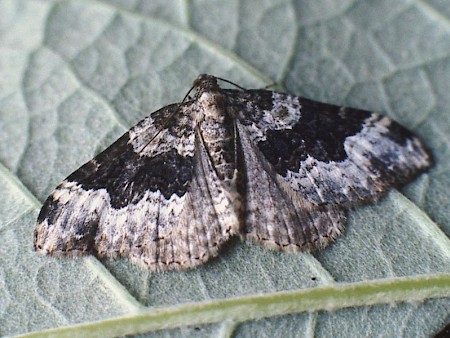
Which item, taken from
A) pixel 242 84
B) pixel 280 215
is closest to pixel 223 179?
pixel 280 215

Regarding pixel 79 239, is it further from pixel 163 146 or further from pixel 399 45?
pixel 399 45

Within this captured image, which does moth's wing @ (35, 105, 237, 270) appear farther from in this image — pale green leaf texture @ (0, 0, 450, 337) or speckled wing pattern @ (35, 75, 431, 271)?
pale green leaf texture @ (0, 0, 450, 337)

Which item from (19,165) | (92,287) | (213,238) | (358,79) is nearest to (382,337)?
(213,238)

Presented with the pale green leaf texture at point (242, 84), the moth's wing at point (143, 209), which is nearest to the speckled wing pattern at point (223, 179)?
the moth's wing at point (143, 209)

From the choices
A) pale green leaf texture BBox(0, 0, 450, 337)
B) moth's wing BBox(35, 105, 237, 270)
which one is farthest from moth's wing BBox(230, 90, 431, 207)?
moth's wing BBox(35, 105, 237, 270)

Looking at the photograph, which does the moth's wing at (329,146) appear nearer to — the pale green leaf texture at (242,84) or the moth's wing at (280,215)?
the moth's wing at (280,215)

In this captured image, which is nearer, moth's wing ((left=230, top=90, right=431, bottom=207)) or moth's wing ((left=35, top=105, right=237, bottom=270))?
moth's wing ((left=35, top=105, right=237, bottom=270))
